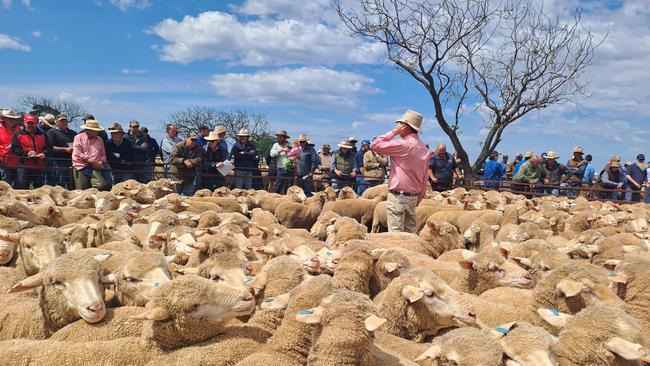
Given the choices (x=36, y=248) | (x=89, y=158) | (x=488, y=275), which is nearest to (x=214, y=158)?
(x=89, y=158)

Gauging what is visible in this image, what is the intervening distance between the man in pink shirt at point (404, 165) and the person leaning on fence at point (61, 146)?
7.49 metres

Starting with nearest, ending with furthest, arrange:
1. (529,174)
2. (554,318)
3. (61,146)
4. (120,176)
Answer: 1. (554,318)
2. (61,146)
3. (120,176)
4. (529,174)

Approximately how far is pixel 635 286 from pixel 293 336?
286 centimetres

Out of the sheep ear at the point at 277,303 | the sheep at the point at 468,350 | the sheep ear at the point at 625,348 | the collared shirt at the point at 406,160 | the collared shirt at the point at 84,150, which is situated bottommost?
the sheep at the point at 468,350

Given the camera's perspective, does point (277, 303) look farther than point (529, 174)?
No

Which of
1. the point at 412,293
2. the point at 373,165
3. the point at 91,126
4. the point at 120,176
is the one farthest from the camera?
the point at 373,165

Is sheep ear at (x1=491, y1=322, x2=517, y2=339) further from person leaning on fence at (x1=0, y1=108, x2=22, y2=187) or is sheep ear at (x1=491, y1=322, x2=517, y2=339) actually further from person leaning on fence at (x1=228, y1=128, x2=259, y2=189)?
person leaning on fence at (x1=228, y1=128, x2=259, y2=189)

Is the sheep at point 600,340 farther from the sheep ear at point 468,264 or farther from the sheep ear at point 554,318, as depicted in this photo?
the sheep ear at point 468,264

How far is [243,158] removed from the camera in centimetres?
1460

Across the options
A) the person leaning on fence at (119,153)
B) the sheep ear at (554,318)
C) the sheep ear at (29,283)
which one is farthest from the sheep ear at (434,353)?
the person leaning on fence at (119,153)

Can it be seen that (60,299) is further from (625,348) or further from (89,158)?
(89,158)

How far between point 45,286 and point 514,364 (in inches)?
126

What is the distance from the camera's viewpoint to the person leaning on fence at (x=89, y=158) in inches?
416

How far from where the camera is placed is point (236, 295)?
3303 millimetres
